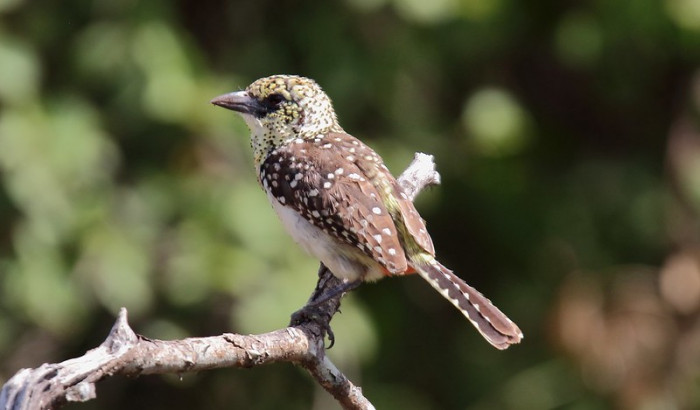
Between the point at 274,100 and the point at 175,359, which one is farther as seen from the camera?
the point at 274,100

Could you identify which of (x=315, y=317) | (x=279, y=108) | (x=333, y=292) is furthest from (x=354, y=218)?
(x=279, y=108)

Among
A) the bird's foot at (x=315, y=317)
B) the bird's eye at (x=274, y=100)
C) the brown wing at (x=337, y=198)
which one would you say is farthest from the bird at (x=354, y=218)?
the bird's foot at (x=315, y=317)

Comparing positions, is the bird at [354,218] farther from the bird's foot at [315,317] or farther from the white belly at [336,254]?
the bird's foot at [315,317]

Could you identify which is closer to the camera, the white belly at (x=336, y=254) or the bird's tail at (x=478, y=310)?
the bird's tail at (x=478, y=310)

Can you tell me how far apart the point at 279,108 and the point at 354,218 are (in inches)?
32.5

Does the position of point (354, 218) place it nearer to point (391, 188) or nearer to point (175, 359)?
point (391, 188)

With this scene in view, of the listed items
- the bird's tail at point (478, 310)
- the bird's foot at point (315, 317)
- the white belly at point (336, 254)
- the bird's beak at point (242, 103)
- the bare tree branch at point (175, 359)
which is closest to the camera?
the bare tree branch at point (175, 359)

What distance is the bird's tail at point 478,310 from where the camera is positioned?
427 cm

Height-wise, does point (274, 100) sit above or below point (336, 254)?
above

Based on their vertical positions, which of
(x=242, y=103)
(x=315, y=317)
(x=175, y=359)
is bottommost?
(x=175, y=359)

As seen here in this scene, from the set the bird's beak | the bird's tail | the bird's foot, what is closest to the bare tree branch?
the bird's foot

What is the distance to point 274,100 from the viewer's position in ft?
16.7

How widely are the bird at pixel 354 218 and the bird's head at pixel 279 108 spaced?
0.13 feet

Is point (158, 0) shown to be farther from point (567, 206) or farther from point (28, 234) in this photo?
point (567, 206)
